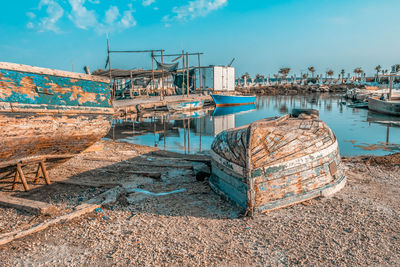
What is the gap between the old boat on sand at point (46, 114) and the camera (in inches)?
193

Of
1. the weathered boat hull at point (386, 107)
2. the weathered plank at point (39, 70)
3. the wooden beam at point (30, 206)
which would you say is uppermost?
the weathered plank at point (39, 70)

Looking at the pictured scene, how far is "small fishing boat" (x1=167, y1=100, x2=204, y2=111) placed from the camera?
27453mm

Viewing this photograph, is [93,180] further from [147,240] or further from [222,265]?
[222,265]

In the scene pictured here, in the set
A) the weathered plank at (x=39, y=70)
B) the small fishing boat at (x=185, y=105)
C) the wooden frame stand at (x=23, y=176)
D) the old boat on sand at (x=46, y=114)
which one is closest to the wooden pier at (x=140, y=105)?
the small fishing boat at (x=185, y=105)

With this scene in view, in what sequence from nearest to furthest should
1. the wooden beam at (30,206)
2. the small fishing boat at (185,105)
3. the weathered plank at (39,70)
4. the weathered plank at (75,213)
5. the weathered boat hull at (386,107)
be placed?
the weathered plank at (75,213)
the wooden beam at (30,206)
the weathered plank at (39,70)
the weathered boat hull at (386,107)
the small fishing boat at (185,105)

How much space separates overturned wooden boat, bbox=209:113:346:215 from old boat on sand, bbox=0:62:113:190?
293 cm

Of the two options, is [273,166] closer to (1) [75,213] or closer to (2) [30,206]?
(1) [75,213]

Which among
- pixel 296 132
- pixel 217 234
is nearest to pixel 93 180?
pixel 217 234

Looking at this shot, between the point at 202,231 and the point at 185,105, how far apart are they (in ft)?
81.2

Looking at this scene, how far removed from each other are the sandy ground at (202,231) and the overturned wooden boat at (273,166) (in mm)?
233

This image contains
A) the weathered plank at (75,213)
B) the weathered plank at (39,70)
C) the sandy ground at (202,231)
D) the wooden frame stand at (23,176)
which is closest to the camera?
the sandy ground at (202,231)

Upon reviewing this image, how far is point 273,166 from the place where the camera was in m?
4.69

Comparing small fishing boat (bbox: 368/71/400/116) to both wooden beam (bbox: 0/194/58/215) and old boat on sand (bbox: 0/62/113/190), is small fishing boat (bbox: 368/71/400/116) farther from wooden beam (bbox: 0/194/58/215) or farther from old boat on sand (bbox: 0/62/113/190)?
wooden beam (bbox: 0/194/58/215)

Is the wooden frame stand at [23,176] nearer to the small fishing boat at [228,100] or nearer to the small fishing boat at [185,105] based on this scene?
the small fishing boat at [185,105]
